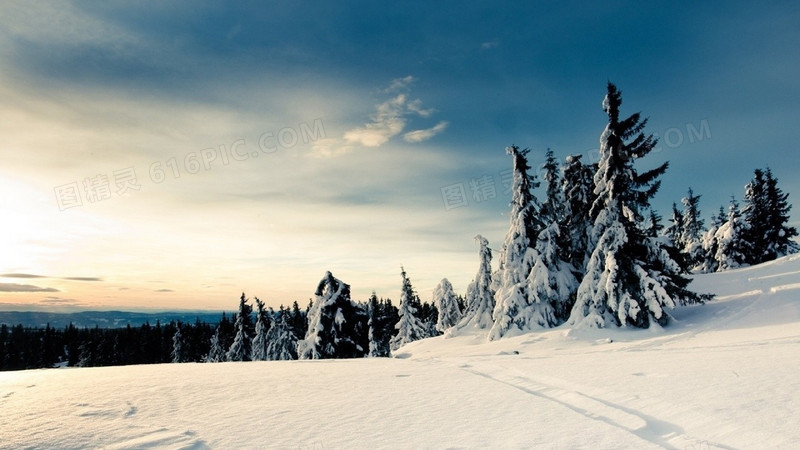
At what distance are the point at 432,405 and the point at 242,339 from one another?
49.1 meters

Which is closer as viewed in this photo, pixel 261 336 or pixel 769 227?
pixel 769 227

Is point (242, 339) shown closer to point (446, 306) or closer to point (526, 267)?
point (446, 306)

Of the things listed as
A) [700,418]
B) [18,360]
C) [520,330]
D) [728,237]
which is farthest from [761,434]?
[18,360]

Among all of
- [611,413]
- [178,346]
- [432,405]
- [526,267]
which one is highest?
[526,267]

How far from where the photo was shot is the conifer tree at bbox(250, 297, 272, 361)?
52.6 meters

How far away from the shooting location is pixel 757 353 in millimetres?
9570

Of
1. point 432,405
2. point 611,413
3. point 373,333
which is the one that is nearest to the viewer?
point 611,413

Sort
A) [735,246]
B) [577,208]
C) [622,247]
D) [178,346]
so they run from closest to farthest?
[622,247] → [577,208] → [735,246] → [178,346]

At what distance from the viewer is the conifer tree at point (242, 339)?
49.1 meters

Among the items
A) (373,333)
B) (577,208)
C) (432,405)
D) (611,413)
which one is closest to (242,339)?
(373,333)

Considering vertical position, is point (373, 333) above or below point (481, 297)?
below

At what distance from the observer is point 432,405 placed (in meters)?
6.26

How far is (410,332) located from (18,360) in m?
94.1

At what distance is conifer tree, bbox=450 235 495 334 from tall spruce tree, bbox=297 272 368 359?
772 cm
